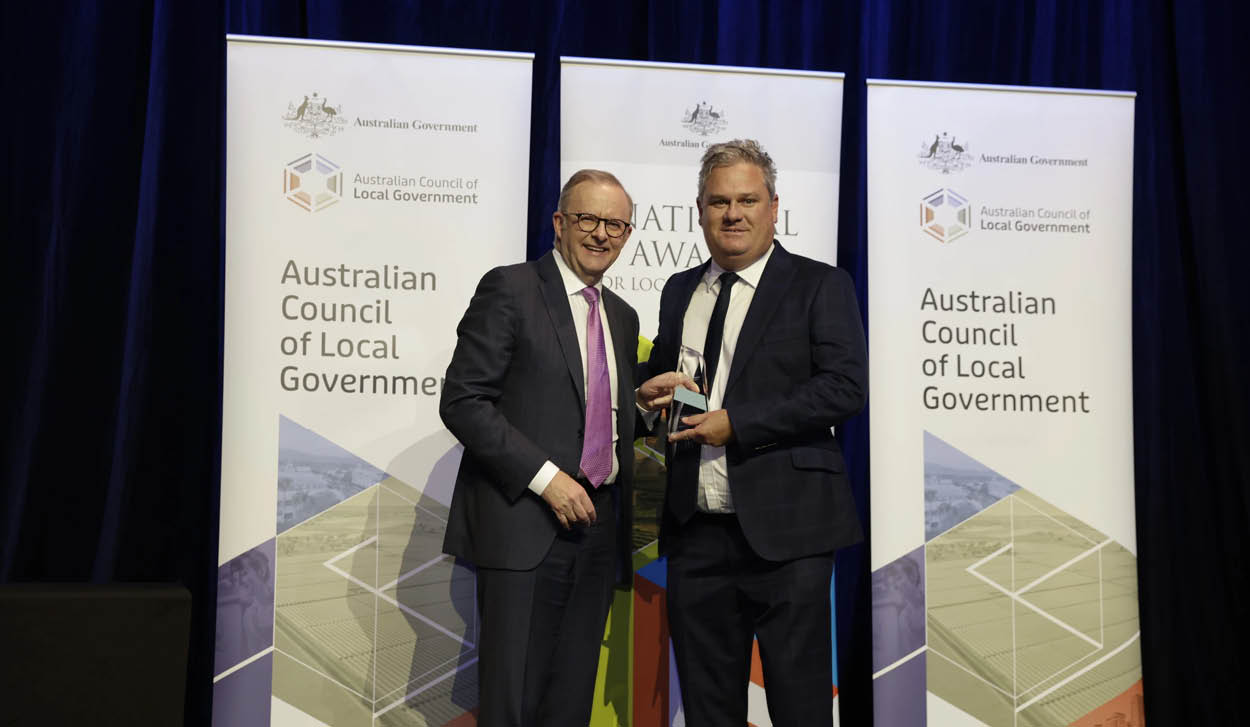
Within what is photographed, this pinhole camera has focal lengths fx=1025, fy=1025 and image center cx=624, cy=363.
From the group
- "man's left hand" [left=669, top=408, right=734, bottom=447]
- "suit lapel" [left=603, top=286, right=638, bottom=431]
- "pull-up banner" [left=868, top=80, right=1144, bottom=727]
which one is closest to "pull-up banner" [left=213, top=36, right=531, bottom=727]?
"suit lapel" [left=603, top=286, right=638, bottom=431]

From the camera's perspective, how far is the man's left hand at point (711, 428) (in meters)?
2.38

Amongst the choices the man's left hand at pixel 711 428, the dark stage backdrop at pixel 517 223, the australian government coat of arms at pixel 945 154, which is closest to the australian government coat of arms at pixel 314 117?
the dark stage backdrop at pixel 517 223

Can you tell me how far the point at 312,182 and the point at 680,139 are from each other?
1254 millimetres

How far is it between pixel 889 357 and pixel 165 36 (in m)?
2.82

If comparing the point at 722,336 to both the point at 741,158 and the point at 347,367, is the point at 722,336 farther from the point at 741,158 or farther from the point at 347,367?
the point at 347,367

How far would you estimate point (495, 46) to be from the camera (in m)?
3.90

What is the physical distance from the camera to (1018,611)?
3529 mm

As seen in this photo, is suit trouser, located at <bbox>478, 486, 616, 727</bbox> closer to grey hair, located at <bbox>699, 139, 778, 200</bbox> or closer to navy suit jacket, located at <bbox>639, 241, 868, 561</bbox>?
navy suit jacket, located at <bbox>639, 241, 868, 561</bbox>

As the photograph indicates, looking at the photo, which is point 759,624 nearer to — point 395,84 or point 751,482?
point 751,482

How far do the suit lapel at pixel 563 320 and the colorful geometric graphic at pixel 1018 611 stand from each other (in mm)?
1576

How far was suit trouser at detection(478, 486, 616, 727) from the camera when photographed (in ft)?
7.93

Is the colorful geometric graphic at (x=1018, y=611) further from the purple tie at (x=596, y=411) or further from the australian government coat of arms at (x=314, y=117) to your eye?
the australian government coat of arms at (x=314, y=117)

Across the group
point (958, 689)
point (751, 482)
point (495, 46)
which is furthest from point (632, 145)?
point (958, 689)

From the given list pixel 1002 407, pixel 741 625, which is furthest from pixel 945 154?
pixel 741 625
